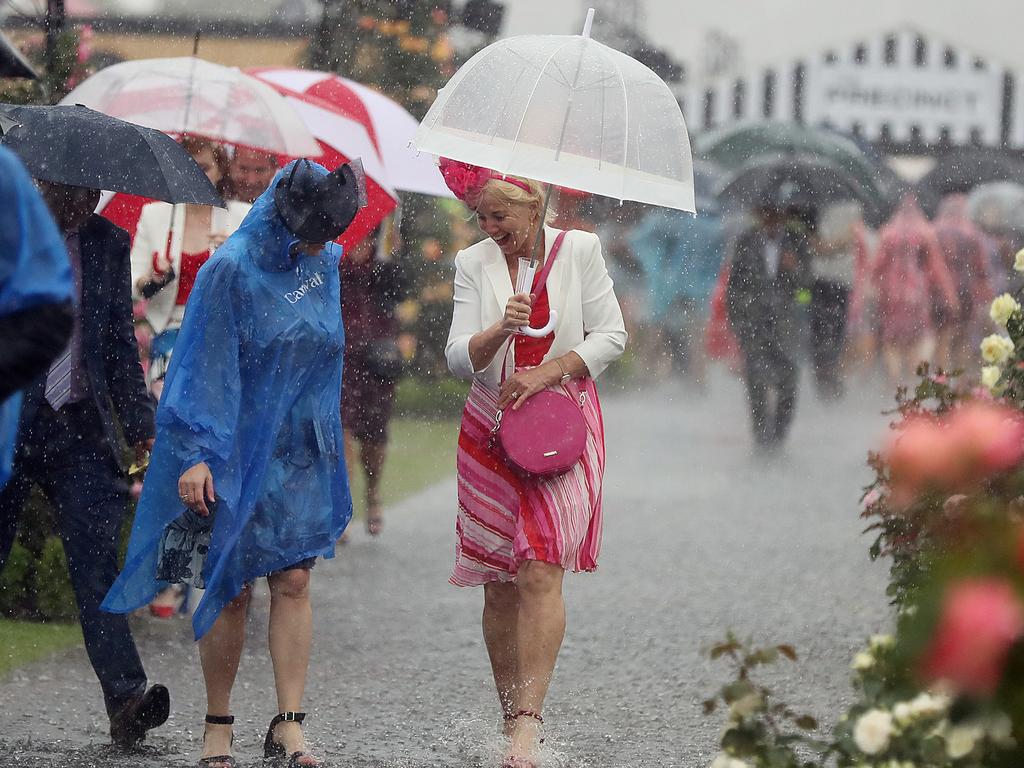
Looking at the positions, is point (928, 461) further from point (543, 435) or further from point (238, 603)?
point (238, 603)

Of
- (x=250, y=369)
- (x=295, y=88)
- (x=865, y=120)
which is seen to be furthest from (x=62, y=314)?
(x=865, y=120)

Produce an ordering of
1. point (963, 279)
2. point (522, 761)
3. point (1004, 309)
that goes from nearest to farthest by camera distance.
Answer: point (522, 761)
point (1004, 309)
point (963, 279)

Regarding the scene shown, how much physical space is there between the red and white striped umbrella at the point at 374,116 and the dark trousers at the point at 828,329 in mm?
7615

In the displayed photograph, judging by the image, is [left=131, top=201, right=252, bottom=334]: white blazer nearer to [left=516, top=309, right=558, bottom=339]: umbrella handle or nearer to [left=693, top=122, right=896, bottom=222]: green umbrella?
[left=516, top=309, right=558, bottom=339]: umbrella handle

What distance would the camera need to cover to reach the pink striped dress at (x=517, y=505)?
17.5 feet

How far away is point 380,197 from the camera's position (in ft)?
26.3

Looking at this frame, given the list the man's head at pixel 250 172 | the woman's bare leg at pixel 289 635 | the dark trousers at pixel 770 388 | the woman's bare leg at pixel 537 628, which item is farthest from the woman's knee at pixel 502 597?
the dark trousers at pixel 770 388

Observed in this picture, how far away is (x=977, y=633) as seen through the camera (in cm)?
232

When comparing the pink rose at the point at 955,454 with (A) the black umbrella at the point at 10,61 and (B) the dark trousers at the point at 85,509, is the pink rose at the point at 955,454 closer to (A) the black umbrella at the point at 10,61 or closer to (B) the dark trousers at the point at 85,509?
(A) the black umbrella at the point at 10,61

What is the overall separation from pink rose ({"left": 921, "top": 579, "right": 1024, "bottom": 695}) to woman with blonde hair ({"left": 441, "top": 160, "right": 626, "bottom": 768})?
9.62 ft

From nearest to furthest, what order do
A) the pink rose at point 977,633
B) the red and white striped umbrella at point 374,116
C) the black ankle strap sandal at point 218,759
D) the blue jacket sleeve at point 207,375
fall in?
the pink rose at point 977,633 → the blue jacket sleeve at point 207,375 → the black ankle strap sandal at point 218,759 → the red and white striped umbrella at point 374,116

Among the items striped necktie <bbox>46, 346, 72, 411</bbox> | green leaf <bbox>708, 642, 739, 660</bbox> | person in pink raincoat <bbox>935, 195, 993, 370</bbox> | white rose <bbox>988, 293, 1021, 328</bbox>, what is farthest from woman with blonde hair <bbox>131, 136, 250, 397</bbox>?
person in pink raincoat <bbox>935, 195, 993, 370</bbox>

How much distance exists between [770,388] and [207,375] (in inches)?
420

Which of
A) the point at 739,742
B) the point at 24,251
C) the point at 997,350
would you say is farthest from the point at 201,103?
the point at 739,742
